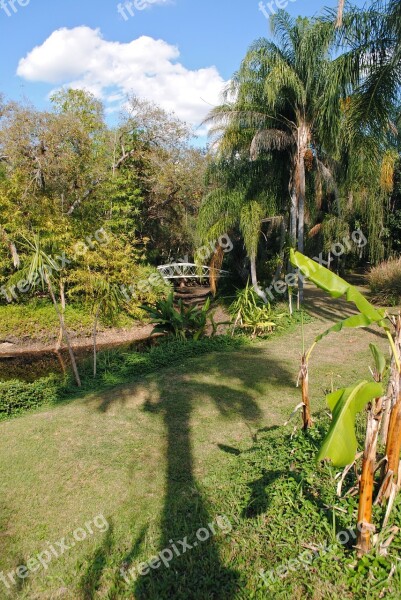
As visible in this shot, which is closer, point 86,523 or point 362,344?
point 86,523

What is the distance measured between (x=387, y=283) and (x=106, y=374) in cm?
877

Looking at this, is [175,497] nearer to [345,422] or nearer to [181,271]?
[345,422]

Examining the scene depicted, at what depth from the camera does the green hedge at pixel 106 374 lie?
7400mm

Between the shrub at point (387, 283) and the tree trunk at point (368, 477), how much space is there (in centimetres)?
1086

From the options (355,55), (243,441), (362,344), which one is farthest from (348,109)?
(243,441)

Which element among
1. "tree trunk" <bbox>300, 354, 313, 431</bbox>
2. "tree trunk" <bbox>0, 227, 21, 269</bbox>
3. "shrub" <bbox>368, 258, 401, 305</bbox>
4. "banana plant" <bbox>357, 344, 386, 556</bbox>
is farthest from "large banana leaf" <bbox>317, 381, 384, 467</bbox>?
"tree trunk" <bbox>0, 227, 21, 269</bbox>

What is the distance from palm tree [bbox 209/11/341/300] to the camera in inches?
420

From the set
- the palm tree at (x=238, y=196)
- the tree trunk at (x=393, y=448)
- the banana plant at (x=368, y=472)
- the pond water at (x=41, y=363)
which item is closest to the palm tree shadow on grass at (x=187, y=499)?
the banana plant at (x=368, y=472)

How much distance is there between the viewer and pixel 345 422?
2273 millimetres

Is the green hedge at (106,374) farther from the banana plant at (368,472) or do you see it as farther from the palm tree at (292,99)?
the banana plant at (368,472)

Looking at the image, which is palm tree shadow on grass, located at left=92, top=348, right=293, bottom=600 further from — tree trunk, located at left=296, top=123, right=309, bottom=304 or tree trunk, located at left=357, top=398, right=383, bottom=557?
tree trunk, located at left=296, top=123, right=309, bottom=304

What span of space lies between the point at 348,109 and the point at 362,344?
4833 millimetres

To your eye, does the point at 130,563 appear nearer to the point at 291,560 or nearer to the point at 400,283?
the point at 291,560

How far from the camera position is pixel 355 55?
29.9ft
